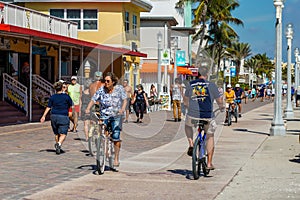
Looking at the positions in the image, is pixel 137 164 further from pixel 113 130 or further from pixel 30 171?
pixel 30 171

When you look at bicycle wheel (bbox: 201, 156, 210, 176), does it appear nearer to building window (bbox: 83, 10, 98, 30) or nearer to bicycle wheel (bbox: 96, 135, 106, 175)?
bicycle wheel (bbox: 96, 135, 106, 175)

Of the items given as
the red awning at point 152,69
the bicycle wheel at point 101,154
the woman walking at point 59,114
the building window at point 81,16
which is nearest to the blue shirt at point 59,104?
the woman walking at point 59,114

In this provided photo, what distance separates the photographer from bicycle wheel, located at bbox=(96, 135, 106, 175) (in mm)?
10789

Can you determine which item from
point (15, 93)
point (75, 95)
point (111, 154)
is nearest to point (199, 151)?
point (111, 154)

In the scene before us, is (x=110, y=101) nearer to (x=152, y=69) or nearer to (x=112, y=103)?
(x=112, y=103)

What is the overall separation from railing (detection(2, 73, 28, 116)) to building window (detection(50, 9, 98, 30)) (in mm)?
11923

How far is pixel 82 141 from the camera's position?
1677 cm

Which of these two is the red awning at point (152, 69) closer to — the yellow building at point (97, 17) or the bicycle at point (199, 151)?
the yellow building at point (97, 17)

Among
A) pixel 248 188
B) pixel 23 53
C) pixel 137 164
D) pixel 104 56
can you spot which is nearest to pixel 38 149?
pixel 137 164

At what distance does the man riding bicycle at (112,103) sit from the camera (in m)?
11.0

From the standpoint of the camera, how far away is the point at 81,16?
121ft

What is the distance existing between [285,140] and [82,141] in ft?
19.1

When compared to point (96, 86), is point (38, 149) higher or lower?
lower

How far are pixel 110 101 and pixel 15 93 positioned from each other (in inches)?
581
